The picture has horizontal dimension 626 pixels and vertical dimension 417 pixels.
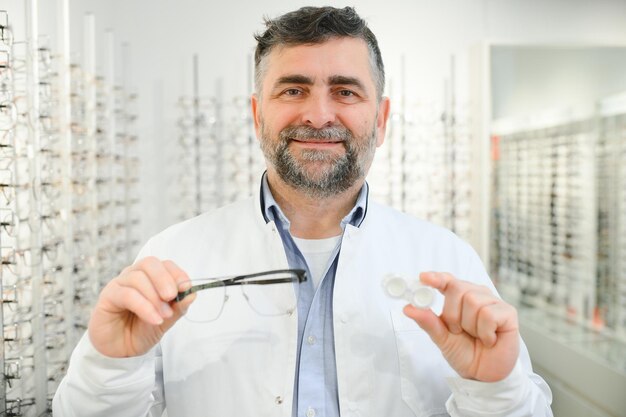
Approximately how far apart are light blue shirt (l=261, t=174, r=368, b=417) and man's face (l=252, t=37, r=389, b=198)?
0.47 feet

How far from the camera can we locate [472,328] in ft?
3.55

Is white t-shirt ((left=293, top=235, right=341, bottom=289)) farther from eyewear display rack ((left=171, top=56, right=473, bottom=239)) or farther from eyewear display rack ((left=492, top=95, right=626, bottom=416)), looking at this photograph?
eyewear display rack ((left=171, top=56, right=473, bottom=239))

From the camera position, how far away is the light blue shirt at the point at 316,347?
4.28 feet

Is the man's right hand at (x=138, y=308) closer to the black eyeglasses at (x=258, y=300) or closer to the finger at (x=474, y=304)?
the black eyeglasses at (x=258, y=300)

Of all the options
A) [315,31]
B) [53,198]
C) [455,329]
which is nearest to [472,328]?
[455,329]

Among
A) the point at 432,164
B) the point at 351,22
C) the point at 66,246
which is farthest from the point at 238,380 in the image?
the point at 432,164

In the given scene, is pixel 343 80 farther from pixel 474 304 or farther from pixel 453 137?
pixel 453 137

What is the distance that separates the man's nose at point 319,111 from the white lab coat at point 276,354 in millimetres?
276

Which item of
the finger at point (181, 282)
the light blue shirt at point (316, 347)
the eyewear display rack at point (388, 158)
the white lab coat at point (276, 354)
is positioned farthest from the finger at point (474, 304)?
the eyewear display rack at point (388, 158)

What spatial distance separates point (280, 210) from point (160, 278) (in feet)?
1.61

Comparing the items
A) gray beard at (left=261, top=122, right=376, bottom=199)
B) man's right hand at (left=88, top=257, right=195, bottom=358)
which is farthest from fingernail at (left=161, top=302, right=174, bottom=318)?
gray beard at (left=261, top=122, right=376, bottom=199)

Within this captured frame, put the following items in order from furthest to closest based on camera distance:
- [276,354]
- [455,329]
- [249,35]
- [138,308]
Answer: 1. [249,35]
2. [276,354]
3. [455,329]
4. [138,308]

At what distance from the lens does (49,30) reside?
3.51 m

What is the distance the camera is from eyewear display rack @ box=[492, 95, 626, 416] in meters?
4.45
